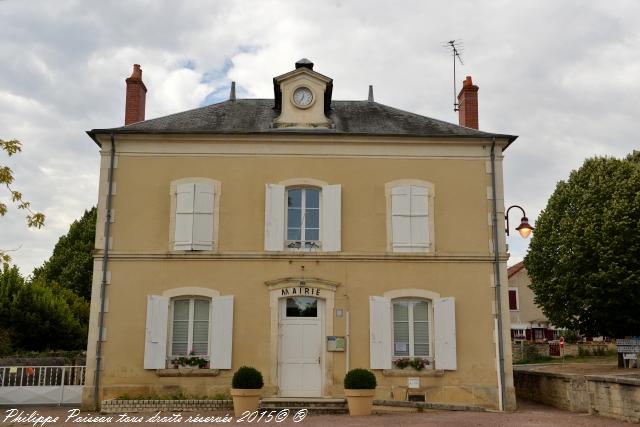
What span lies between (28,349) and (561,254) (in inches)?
748

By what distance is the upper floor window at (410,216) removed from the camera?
1319cm

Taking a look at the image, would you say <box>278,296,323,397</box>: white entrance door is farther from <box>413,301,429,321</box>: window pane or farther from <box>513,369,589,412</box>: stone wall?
<box>513,369,589,412</box>: stone wall

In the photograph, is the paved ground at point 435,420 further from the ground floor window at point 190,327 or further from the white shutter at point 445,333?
the ground floor window at point 190,327

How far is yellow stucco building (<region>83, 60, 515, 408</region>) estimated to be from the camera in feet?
41.7

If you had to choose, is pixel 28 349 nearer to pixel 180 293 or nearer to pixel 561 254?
pixel 180 293

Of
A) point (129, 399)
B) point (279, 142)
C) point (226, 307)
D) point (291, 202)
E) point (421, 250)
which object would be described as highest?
point (279, 142)

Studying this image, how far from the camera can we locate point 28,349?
755 inches

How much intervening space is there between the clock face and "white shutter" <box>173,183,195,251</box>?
3.01 meters

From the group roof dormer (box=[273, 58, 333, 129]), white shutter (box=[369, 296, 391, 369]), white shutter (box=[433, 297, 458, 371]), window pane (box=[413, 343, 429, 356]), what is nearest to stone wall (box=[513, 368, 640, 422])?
white shutter (box=[433, 297, 458, 371])

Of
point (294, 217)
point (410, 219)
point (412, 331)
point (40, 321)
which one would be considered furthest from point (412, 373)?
point (40, 321)

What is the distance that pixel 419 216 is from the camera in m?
13.3

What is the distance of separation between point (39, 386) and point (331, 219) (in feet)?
22.7

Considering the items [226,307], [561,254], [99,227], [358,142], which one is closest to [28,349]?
[99,227]

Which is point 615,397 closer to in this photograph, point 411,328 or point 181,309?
point 411,328
